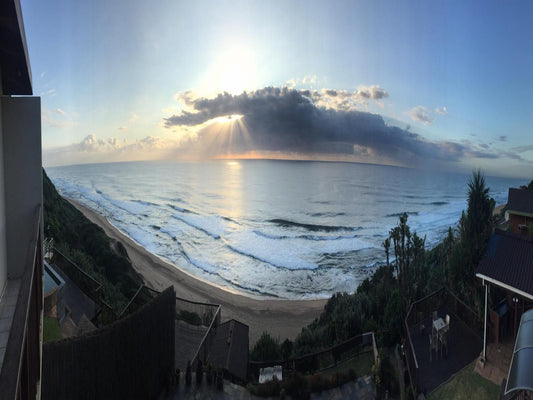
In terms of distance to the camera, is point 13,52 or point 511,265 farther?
point 511,265

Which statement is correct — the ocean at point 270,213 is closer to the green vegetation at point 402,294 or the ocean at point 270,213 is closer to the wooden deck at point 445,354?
the green vegetation at point 402,294

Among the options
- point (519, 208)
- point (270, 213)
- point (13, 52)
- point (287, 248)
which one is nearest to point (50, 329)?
point (13, 52)

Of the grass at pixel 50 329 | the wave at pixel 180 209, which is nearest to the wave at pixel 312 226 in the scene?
the wave at pixel 180 209

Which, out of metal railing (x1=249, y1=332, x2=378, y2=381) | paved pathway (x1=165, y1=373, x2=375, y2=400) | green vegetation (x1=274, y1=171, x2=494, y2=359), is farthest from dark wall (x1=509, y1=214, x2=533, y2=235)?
paved pathway (x1=165, y1=373, x2=375, y2=400)

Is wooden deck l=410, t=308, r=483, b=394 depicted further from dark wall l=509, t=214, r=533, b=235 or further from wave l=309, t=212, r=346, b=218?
wave l=309, t=212, r=346, b=218

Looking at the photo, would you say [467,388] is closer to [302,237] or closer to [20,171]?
[20,171]

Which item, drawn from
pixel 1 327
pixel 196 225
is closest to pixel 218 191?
pixel 196 225
